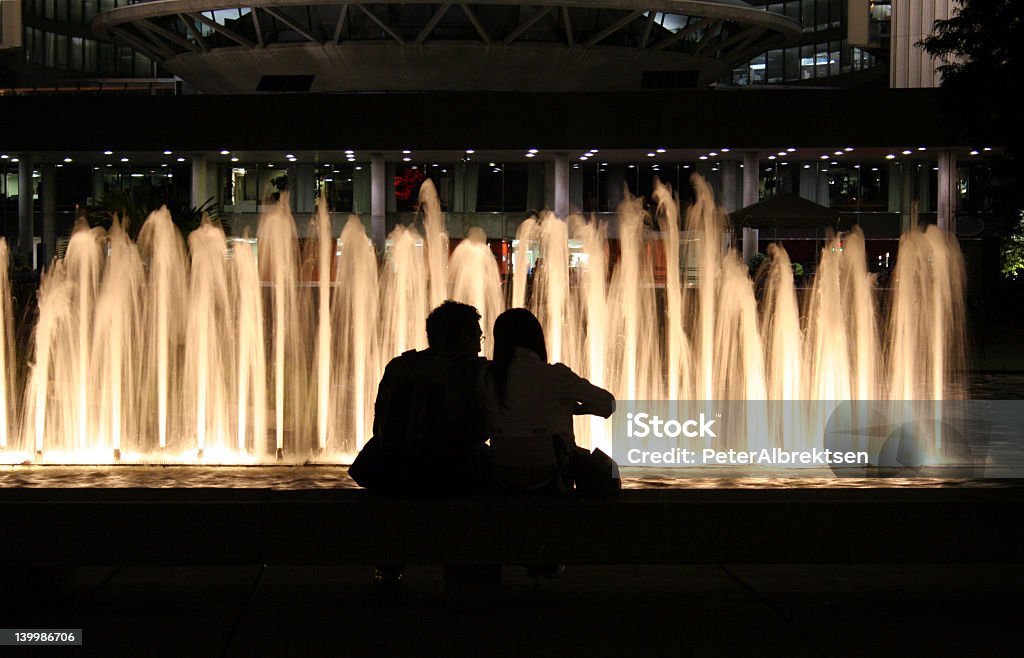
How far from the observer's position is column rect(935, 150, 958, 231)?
38250mm

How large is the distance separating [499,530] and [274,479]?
4.19 m

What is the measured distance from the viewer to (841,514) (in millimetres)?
5633

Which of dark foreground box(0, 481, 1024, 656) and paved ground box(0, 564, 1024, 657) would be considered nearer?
paved ground box(0, 564, 1024, 657)

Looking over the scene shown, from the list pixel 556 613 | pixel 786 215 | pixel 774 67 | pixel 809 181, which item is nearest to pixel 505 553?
pixel 556 613

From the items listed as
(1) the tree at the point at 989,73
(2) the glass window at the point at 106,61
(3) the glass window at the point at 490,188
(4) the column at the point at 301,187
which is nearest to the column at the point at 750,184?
(3) the glass window at the point at 490,188

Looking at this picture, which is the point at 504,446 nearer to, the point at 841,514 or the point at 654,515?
the point at 654,515

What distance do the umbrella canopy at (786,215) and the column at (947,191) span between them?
11380mm


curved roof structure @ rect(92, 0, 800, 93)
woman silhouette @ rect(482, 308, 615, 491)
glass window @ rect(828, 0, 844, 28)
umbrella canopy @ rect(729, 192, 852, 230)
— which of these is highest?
glass window @ rect(828, 0, 844, 28)

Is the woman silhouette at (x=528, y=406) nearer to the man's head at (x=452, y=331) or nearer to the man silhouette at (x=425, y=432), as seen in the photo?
the man silhouette at (x=425, y=432)

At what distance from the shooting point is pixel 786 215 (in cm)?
2755

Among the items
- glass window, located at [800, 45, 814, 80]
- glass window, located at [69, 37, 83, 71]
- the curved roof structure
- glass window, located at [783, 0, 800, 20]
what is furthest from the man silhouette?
glass window, located at [69, 37, 83, 71]

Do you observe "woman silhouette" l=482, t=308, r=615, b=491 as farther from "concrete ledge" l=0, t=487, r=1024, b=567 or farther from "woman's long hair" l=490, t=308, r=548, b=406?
"concrete ledge" l=0, t=487, r=1024, b=567

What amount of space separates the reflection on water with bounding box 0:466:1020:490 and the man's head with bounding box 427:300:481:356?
278 cm

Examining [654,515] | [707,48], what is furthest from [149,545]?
[707,48]
